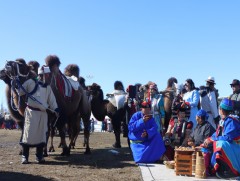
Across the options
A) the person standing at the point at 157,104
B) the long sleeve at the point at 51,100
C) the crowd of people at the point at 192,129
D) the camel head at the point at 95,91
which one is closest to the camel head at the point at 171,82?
the crowd of people at the point at 192,129

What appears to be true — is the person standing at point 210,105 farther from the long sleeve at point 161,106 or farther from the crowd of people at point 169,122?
the long sleeve at point 161,106

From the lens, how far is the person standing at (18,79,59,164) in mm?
7492

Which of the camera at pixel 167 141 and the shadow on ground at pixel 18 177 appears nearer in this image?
the shadow on ground at pixel 18 177

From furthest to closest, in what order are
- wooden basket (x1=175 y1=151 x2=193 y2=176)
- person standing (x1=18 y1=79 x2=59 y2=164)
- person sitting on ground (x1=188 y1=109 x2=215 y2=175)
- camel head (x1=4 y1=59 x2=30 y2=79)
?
camel head (x1=4 y1=59 x2=30 y2=79) < person standing (x1=18 y1=79 x2=59 y2=164) < person sitting on ground (x1=188 y1=109 x2=215 y2=175) < wooden basket (x1=175 y1=151 x2=193 y2=176)

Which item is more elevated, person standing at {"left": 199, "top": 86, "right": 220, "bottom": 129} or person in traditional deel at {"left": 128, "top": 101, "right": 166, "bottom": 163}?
person standing at {"left": 199, "top": 86, "right": 220, "bottom": 129}

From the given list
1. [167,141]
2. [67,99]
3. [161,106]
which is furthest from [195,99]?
[67,99]

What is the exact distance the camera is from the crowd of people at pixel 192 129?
19.6 feet

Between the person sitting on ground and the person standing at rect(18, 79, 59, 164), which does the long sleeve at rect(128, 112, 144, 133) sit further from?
the person standing at rect(18, 79, 59, 164)

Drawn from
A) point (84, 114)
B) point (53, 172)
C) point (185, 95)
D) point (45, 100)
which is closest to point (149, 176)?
point (53, 172)

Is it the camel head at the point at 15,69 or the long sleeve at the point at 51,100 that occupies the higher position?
the camel head at the point at 15,69

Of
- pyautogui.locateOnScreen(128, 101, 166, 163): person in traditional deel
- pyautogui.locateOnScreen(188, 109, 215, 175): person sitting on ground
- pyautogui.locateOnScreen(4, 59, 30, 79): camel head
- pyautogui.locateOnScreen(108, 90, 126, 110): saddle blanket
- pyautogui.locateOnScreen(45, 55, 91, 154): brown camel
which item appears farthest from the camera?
pyautogui.locateOnScreen(108, 90, 126, 110): saddle blanket

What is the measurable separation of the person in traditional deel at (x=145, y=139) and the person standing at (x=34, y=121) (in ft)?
6.10

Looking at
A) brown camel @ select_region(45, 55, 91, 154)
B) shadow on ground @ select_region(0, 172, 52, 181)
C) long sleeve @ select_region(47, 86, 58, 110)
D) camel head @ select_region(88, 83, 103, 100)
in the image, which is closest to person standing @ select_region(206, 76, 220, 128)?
brown camel @ select_region(45, 55, 91, 154)

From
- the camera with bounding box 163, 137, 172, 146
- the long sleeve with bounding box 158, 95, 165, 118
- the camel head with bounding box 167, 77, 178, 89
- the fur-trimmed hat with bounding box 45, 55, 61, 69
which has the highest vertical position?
the fur-trimmed hat with bounding box 45, 55, 61, 69
